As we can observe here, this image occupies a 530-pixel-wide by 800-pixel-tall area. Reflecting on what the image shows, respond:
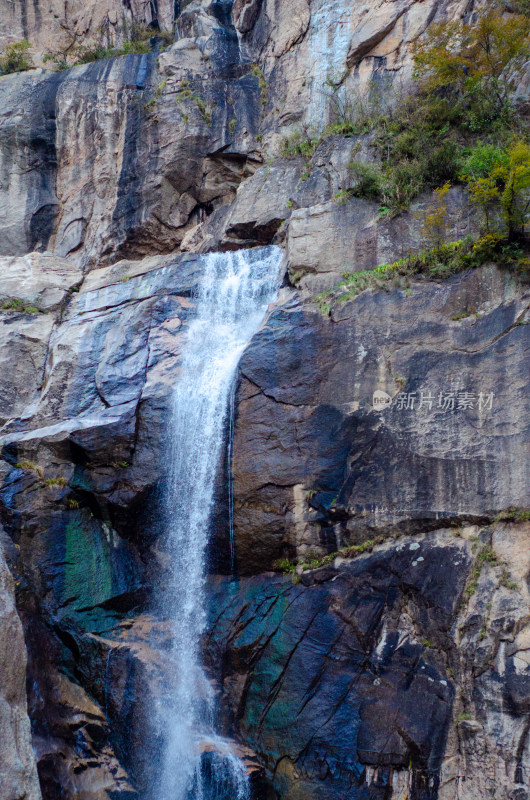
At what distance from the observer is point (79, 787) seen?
900cm

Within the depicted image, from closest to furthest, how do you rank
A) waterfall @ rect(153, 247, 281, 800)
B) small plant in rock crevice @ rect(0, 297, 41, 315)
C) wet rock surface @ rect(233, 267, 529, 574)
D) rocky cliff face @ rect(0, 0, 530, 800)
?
1. rocky cliff face @ rect(0, 0, 530, 800)
2. waterfall @ rect(153, 247, 281, 800)
3. wet rock surface @ rect(233, 267, 529, 574)
4. small plant in rock crevice @ rect(0, 297, 41, 315)

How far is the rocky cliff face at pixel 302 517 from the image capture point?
876 centimetres

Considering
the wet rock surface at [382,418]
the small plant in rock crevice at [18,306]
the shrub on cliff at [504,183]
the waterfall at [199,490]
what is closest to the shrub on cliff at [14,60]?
the small plant in rock crevice at [18,306]

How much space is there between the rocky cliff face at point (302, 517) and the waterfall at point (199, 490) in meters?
0.27

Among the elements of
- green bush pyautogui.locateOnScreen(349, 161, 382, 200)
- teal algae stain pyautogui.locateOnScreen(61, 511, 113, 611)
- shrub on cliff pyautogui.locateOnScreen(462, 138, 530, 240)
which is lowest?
teal algae stain pyautogui.locateOnScreen(61, 511, 113, 611)

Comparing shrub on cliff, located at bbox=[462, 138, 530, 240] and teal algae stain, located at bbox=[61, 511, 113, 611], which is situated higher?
shrub on cliff, located at bbox=[462, 138, 530, 240]

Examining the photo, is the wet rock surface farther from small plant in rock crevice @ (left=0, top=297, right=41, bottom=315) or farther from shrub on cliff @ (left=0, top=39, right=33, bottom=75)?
shrub on cliff @ (left=0, top=39, right=33, bottom=75)

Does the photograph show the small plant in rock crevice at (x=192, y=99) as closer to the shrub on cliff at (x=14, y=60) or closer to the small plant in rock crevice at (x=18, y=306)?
the shrub on cliff at (x=14, y=60)

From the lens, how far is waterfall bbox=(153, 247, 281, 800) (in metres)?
9.13

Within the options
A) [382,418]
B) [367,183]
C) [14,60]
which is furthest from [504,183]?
[14,60]

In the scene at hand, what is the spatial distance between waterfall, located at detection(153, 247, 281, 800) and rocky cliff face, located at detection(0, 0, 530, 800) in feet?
0.89

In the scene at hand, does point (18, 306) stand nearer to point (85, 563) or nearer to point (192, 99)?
point (85, 563)

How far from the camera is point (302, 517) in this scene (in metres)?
10.7

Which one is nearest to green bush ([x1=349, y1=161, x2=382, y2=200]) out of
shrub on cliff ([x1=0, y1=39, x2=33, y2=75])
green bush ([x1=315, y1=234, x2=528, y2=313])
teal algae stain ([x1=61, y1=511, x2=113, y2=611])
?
green bush ([x1=315, y1=234, x2=528, y2=313])
